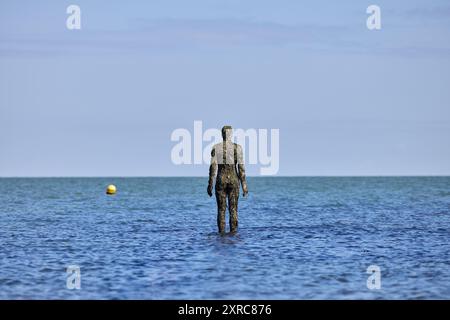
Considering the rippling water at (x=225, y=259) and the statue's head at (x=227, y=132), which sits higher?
the statue's head at (x=227, y=132)

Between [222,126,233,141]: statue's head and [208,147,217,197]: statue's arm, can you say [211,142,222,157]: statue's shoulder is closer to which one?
[208,147,217,197]: statue's arm

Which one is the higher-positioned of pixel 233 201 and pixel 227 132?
pixel 227 132

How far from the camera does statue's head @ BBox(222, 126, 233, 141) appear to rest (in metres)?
26.8

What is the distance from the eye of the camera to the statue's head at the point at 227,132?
26.8m

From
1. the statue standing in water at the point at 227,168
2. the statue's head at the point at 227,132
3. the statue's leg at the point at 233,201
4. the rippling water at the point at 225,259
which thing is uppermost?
the statue's head at the point at 227,132

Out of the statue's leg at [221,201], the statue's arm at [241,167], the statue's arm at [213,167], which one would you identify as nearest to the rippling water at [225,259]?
the statue's leg at [221,201]

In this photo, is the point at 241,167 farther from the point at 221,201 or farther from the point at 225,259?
the point at 225,259

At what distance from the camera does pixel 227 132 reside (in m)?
26.8

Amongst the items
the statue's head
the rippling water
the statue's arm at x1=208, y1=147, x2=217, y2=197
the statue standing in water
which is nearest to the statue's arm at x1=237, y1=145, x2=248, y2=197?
the statue standing in water

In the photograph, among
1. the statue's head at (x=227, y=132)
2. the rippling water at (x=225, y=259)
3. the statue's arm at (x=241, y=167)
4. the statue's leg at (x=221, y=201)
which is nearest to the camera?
the rippling water at (x=225, y=259)

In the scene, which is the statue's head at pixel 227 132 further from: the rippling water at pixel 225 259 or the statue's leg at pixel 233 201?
the rippling water at pixel 225 259

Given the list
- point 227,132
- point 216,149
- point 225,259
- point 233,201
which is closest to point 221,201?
point 233,201
